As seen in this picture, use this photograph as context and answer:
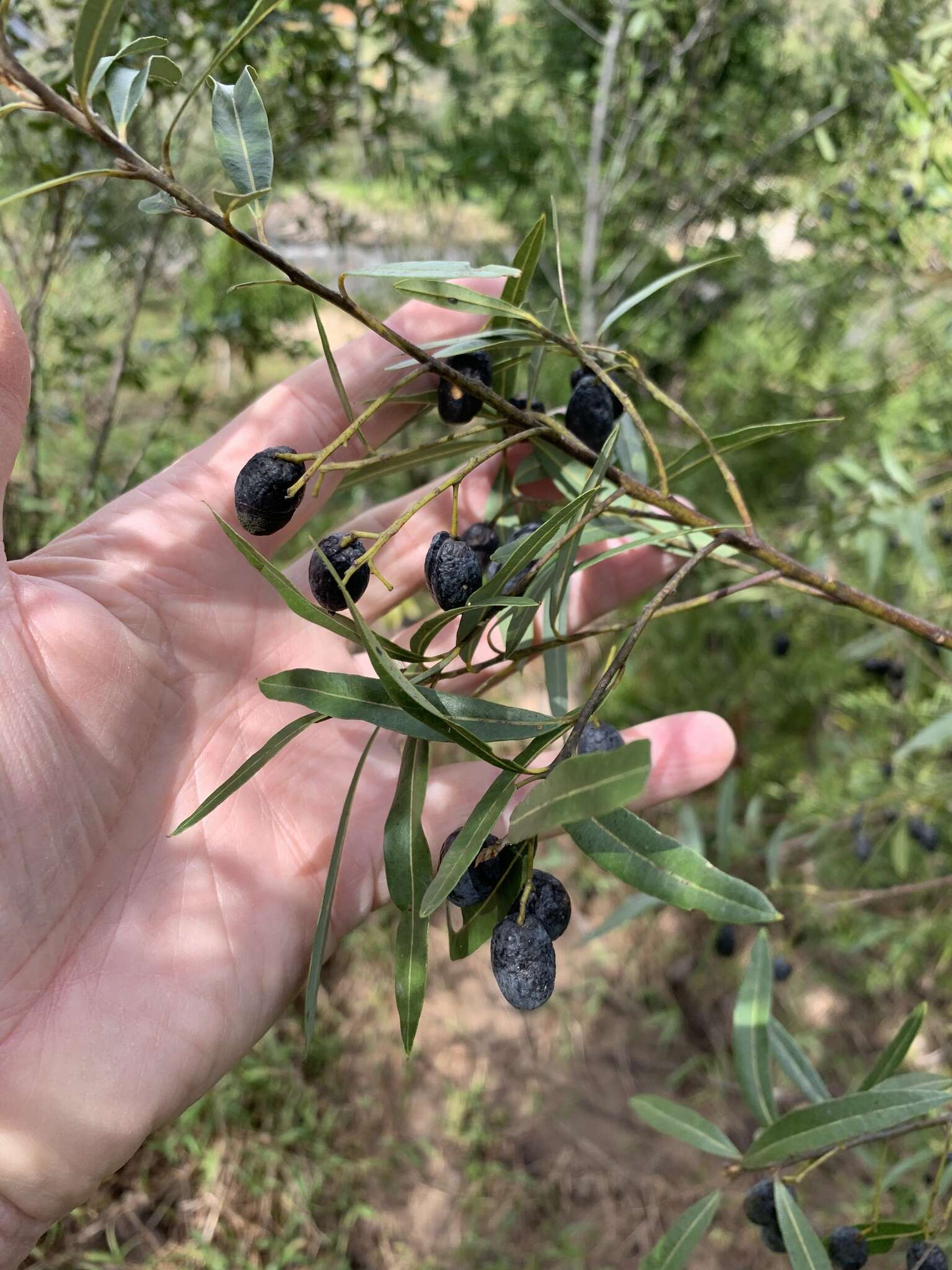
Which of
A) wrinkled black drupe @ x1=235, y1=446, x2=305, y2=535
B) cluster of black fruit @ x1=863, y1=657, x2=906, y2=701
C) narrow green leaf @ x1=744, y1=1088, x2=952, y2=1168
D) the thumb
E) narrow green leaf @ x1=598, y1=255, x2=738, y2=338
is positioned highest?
the thumb

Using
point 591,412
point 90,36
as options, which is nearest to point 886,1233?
point 591,412

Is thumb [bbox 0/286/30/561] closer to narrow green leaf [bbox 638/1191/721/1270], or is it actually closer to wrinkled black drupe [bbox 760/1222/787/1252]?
narrow green leaf [bbox 638/1191/721/1270]

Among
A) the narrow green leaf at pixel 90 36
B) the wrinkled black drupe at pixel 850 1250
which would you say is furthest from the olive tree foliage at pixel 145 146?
the wrinkled black drupe at pixel 850 1250

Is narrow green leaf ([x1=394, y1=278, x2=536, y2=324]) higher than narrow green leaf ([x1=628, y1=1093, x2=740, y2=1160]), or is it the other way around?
narrow green leaf ([x1=394, y1=278, x2=536, y2=324])

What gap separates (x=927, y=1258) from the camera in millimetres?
1004

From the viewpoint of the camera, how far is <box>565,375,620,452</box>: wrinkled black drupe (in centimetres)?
106

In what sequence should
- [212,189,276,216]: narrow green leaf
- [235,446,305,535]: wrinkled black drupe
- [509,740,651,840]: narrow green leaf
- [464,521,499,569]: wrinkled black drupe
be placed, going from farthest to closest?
[464,521,499,569]: wrinkled black drupe → [235,446,305,535]: wrinkled black drupe → [212,189,276,216]: narrow green leaf → [509,740,651,840]: narrow green leaf

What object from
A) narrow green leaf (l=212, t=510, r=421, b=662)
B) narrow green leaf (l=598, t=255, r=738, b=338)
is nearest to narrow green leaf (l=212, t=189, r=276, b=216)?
narrow green leaf (l=212, t=510, r=421, b=662)

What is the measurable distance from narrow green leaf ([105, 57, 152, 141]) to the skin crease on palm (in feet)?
0.86

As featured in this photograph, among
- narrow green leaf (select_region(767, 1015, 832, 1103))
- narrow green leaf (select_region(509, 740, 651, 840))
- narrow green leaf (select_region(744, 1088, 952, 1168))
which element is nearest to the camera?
narrow green leaf (select_region(509, 740, 651, 840))

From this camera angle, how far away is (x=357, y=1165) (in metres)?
2.22

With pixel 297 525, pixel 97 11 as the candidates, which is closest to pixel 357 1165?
pixel 297 525

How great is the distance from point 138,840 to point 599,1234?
6.02 ft

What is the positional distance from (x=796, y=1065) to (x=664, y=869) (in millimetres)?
894
